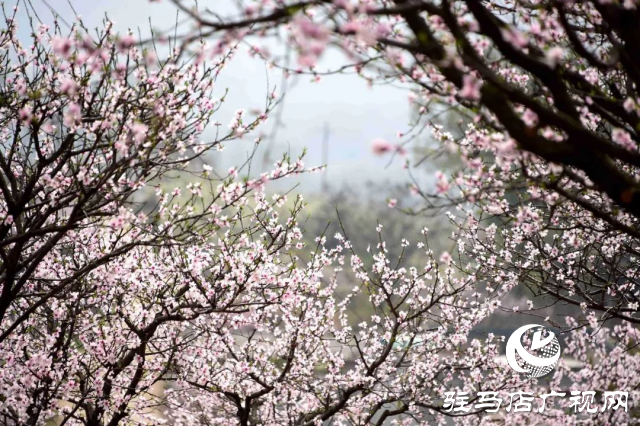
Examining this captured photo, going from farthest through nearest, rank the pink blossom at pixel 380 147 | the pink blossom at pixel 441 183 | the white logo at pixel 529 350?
the white logo at pixel 529 350, the pink blossom at pixel 441 183, the pink blossom at pixel 380 147

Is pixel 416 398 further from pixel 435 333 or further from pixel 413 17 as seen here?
pixel 413 17

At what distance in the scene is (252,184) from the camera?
4941 mm

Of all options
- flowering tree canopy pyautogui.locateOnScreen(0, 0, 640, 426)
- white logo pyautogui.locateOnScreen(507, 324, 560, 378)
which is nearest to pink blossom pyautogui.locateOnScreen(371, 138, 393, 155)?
flowering tree canopy pyautogui.locateOnScreen(0, 0, 640, 426)

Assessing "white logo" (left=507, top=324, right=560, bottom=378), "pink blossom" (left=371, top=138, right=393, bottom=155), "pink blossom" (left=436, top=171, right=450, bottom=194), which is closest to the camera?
"pink blossom" (left=371, top=138, right=393, bottom=155)

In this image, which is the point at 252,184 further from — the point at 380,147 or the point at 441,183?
the point at 380,147

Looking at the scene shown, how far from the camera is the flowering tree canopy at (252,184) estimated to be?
107 inches

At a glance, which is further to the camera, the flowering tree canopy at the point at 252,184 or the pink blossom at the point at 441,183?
the pink blossom at the point at 441,183

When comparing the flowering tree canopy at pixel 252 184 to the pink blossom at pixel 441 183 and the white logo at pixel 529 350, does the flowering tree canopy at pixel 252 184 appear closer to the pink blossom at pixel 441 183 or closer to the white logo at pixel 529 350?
the pink blossom at pixel 441 183

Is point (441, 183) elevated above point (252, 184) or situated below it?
below

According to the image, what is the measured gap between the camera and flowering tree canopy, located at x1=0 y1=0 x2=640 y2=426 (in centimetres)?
271

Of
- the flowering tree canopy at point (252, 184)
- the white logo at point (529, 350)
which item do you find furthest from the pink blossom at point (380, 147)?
the white logo at point (529, 350)

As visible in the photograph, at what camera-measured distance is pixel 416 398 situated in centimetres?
714

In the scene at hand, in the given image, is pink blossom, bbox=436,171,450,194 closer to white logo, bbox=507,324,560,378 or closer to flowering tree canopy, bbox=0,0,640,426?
flowering tree canopy, bbox=0,0,640,426

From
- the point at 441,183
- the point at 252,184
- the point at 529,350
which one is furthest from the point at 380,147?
the point at 529,350
